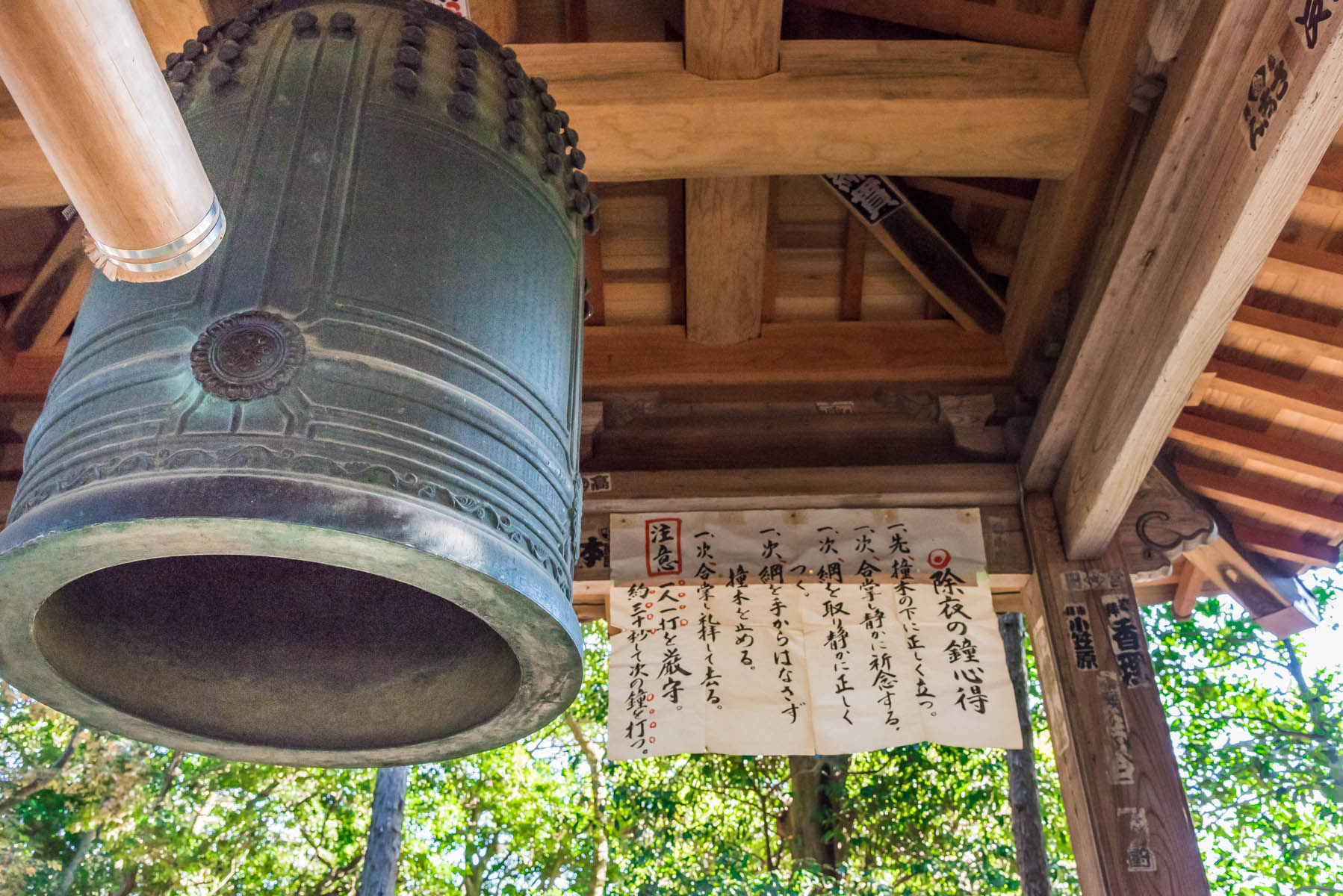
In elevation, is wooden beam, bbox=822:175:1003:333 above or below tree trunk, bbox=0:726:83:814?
below

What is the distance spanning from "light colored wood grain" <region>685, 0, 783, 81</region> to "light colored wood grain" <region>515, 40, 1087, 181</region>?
0.04m

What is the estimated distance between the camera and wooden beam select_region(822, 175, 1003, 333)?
404 centimetres

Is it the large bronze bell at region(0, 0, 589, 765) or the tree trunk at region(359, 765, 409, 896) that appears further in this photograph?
the tree trunk at region(359, 765, 409, 896)

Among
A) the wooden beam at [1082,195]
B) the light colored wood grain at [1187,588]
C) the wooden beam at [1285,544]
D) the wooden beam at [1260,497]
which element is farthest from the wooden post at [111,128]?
the light colored wood grain at [1187,588]

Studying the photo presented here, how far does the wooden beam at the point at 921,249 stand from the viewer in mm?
4035

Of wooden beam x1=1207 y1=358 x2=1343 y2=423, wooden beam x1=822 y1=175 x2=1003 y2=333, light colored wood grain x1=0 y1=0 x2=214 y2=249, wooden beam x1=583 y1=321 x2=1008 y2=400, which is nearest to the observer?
light colored wood grain x1=0 y1=0 x2=214 y2=249

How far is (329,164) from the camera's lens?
5.88ft

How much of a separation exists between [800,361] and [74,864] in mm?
10790

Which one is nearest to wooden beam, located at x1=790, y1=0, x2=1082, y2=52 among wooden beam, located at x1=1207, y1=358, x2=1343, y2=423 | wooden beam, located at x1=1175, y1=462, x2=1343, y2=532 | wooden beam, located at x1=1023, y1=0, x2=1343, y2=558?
wooden beam, located at x1=1023, y1=0, x2=1343, y2=558

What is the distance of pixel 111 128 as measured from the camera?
3.68 feet

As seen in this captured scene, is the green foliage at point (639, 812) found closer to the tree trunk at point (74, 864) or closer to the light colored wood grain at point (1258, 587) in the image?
the tree trunk at point (74, 864)

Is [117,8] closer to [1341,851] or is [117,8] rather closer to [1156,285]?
[1156,285]

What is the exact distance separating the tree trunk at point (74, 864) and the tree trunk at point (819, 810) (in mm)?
7574

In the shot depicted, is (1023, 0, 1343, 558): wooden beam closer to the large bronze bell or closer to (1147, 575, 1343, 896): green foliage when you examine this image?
the large bronze bell
